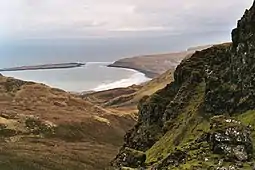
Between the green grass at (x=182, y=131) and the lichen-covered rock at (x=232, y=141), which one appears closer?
the lichen-covered rock at (x=232, y=141)

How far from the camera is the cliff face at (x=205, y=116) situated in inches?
1746

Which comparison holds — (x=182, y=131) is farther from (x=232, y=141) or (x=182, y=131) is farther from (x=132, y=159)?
(x=232, y=141)

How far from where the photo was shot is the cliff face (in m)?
44.3

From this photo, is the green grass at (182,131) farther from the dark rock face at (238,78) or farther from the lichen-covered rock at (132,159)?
the lichen-covered rock at (132,159)

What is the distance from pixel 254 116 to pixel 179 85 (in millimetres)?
35227

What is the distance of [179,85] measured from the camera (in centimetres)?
9081

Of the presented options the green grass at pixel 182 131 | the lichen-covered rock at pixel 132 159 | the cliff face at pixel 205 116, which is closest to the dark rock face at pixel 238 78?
the cliff face at pixel 205 116

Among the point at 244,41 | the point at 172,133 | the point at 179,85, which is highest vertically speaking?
the point at 244,41

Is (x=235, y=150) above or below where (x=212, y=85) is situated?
below

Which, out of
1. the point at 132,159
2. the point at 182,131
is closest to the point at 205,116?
the point at 182,131

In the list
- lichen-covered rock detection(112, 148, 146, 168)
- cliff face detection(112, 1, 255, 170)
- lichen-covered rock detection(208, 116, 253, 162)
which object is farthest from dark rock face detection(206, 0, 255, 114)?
lichen-covered rock detection(208, 116, 253, 162)

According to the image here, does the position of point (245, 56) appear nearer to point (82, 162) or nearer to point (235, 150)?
point (235, 150)

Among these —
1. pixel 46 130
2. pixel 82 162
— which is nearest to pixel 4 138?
pixel 46 130

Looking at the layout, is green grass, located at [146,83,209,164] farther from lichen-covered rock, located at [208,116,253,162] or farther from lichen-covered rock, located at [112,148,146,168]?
lichen-covered rock, located at [208,116,253,162]
